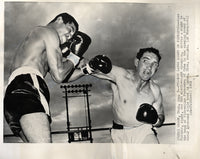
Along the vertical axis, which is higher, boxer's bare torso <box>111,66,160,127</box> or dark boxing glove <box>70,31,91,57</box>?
dark boxing glove <box>70,31,91,57</box>

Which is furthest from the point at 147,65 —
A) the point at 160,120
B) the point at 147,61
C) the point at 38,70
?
the point at 38,70

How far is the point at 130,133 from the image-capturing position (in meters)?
0.53

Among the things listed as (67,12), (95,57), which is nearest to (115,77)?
(95,57)

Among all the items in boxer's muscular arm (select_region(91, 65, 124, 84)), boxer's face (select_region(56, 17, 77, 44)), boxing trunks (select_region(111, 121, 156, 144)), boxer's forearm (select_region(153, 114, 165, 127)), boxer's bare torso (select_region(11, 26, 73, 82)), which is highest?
boxer's face (select_region(56, 17, 77, 44))

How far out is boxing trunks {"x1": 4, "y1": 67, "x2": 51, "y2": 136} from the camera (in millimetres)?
528

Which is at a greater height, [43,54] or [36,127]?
[43,54]

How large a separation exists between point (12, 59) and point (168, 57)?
308 millimetres

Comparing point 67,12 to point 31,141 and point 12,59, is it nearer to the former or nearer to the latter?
point 12,59

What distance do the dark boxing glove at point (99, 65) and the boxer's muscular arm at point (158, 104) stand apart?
0.10 m

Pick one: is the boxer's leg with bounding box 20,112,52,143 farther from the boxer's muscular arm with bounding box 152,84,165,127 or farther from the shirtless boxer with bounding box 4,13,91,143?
the boxer's muscular arm with bounding box 152,84,165,127

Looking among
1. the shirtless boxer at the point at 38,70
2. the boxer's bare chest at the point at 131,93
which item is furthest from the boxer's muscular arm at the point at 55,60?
the boxer's bare chest at the point at 131,93

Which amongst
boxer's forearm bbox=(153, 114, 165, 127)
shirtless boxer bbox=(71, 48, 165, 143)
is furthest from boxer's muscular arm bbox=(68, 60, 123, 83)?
boxer's forearm bbox=(153, 114, 165, 127)

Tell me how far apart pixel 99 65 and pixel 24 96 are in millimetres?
159

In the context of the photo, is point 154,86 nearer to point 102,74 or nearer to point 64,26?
point 102,74
